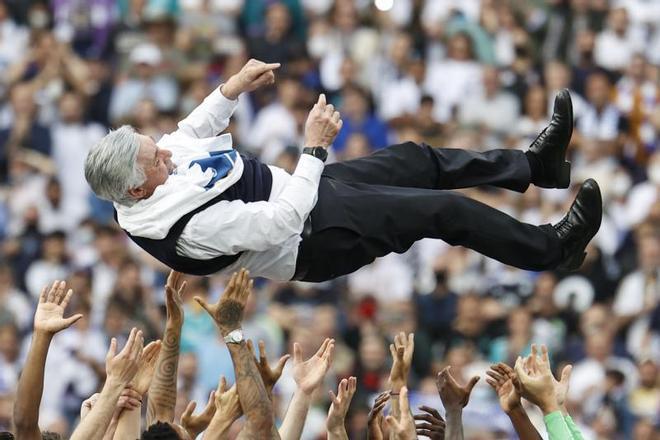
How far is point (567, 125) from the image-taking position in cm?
767

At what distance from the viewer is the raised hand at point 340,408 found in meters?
6.62

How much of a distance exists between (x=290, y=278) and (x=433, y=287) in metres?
5.40

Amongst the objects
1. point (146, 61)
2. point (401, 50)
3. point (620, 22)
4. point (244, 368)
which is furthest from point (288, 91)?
point (244, 368)

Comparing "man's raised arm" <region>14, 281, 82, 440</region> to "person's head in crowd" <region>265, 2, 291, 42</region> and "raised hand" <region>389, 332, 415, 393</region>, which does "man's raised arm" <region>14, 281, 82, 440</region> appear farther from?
"person's head in crowd" <region>265, 2, 291, 42</region>

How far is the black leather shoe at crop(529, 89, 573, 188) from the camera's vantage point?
7645 millimetres

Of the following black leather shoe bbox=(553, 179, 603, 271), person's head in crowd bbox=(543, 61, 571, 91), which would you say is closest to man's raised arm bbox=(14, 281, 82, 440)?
black leather shoe bbox=(553, 179, 603, 271)

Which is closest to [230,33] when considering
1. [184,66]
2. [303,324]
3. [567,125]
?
[184,66]

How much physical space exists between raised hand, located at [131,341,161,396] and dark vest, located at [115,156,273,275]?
0.35 m

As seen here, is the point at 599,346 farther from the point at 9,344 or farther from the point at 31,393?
the point at 31,393

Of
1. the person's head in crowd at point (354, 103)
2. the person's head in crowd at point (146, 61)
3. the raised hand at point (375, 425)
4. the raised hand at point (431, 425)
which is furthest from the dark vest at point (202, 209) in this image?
the person's head in crowd at point (146, 61)

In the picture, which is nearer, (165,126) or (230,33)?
(165,126)

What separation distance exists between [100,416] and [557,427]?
1725 mm

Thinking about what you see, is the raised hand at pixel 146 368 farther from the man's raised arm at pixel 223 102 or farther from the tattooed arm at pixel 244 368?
the man's raised arm at pixel 223 102

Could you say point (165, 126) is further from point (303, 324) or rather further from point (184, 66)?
point (303, 324)
